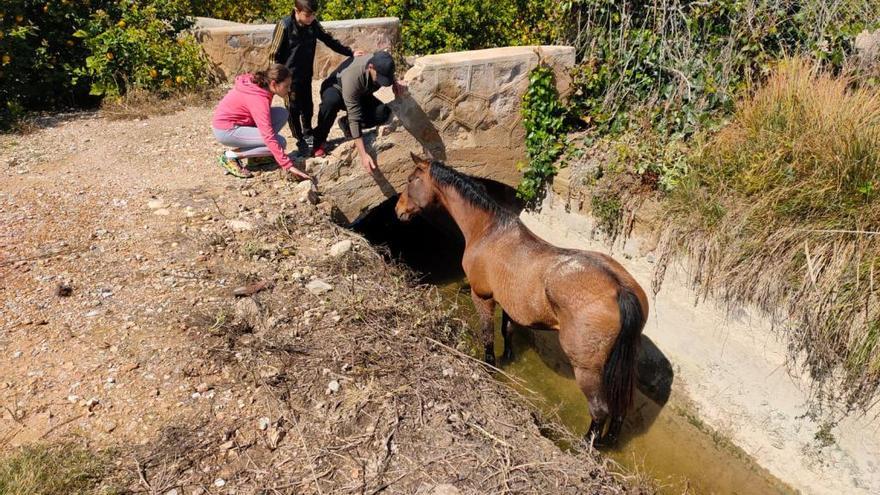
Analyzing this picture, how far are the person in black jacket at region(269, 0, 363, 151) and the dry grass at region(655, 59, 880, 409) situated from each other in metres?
3.85

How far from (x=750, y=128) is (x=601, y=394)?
2820 millimetres

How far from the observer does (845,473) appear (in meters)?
4.21

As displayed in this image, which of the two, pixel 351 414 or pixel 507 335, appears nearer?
pixel 351 414

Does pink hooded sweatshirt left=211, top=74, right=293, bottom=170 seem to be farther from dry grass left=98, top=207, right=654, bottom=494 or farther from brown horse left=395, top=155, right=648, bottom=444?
brown horse left=395, top=155, right=648, bottom=444

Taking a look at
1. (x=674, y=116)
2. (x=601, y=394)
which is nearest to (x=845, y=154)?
(x=674, y=116)

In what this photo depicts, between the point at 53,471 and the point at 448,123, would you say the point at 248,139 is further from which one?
the point at 53,471

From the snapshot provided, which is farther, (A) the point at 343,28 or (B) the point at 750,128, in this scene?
(A) the point at 343,28

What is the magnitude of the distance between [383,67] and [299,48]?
103cm

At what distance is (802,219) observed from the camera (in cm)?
456

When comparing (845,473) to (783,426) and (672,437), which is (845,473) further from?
(672,437)

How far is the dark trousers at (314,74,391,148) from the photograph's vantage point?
5.85 metres

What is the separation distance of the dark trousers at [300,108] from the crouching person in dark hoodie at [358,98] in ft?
0.74

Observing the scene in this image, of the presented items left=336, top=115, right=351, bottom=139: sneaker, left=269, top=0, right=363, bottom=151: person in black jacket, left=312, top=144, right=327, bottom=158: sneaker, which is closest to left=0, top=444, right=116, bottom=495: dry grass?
left=312, top=144, right=327, bottom=158: sneaker

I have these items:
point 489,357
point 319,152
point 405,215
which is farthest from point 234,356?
point 319,152
